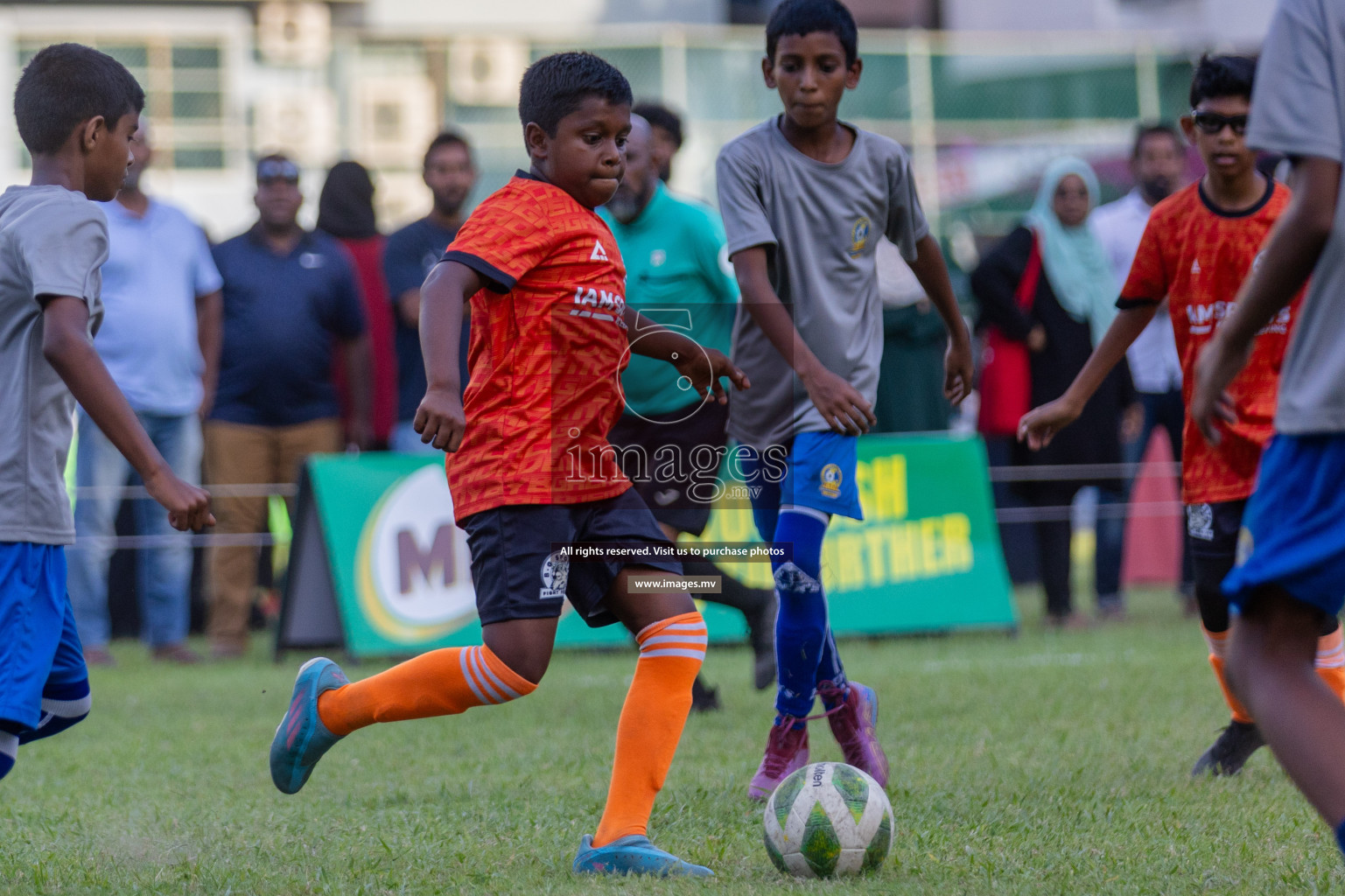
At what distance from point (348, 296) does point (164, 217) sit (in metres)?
1.16

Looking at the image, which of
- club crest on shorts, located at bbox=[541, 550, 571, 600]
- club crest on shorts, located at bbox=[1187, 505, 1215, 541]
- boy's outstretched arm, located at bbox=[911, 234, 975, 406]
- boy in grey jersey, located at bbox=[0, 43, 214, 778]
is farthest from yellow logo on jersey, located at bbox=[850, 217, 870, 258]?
boy in grey jersey, located at bbox=[0, 43, 214, 778]

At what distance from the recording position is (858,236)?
4934 millimetres

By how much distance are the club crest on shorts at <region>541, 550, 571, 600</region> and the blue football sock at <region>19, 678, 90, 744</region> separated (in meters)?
1.10

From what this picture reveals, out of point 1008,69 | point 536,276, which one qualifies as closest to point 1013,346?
point 536,276

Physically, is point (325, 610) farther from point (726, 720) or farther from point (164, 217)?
point (726, 720)

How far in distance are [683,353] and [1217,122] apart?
6.06 feet

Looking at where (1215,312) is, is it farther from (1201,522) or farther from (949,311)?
(949,311)

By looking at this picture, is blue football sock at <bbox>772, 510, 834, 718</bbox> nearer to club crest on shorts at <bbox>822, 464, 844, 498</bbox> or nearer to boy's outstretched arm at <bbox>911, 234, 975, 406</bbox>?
club crest on shorts at <bbox>822, 464, 844, 498</bbox>

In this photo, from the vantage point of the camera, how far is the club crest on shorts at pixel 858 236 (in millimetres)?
4922

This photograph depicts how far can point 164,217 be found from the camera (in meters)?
9.12

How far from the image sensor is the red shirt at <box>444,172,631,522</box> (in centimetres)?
376

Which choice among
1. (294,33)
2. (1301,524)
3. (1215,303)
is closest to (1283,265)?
(1301,524)

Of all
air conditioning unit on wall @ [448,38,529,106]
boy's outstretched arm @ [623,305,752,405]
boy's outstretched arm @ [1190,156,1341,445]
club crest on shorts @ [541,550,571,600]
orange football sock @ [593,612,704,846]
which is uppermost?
air conditioning unit on wall @ [448,38,529,106]

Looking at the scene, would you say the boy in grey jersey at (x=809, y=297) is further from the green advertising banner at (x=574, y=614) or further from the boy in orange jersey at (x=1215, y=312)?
the green advertising banner at (x=574, y=614)
